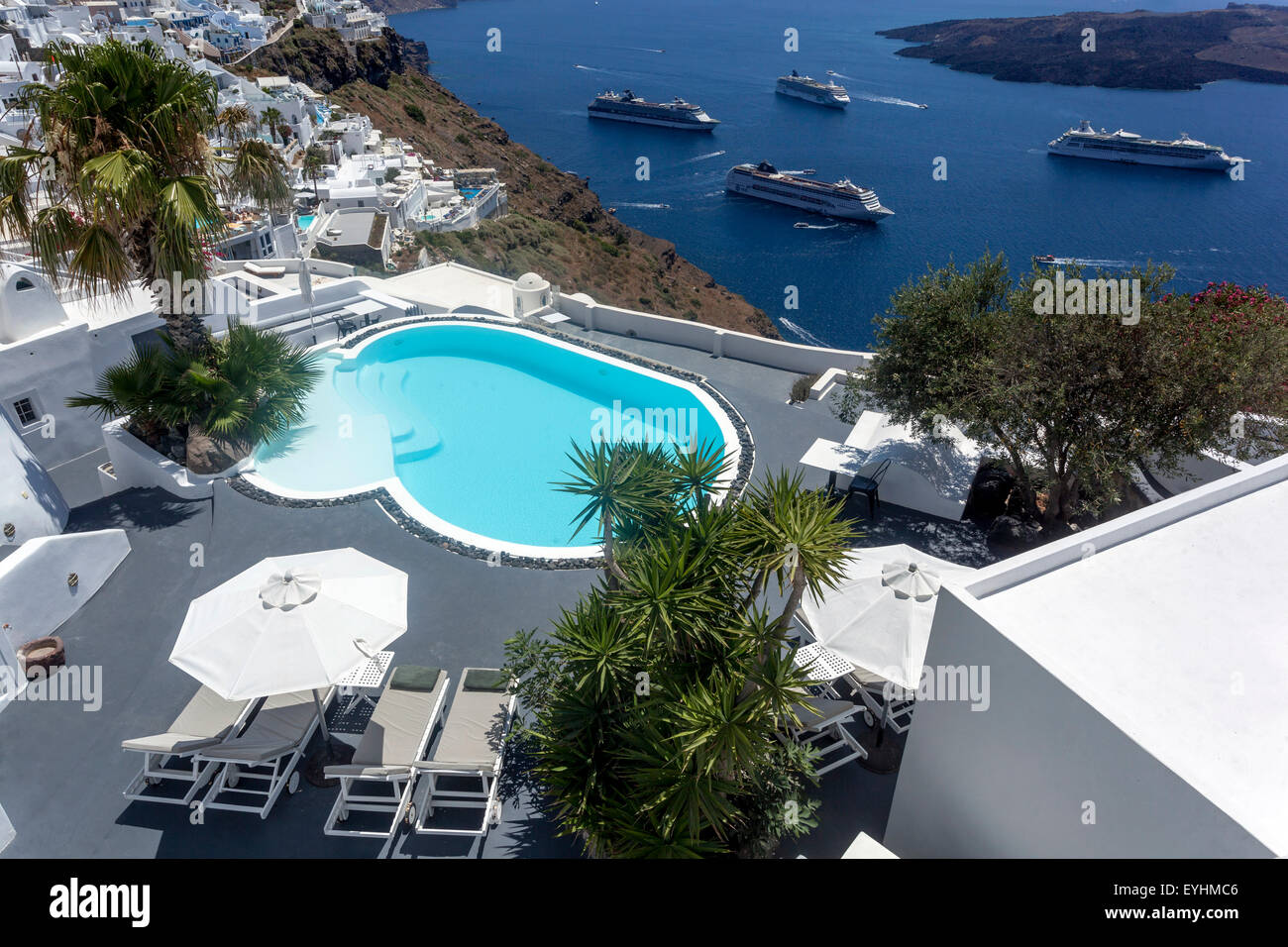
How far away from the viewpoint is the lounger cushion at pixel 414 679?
9.71m

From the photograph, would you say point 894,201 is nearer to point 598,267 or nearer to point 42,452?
point 598,267

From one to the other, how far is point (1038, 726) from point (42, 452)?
16452 mm

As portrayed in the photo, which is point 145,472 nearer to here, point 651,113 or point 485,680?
point 485,680

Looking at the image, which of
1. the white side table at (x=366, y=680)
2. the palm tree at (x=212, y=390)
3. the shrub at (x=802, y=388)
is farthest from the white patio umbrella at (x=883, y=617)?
the palm tree at (x=212, y=390)

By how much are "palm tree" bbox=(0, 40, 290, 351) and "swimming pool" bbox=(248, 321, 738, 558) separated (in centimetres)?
408

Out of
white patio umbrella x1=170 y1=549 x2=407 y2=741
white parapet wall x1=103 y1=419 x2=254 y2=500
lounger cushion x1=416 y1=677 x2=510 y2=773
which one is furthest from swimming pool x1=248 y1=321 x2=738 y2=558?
white patio umbrella x1=170 y1=549 x2=407 y2=741

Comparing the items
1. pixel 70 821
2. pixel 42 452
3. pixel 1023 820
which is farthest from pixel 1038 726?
pixel 42 452

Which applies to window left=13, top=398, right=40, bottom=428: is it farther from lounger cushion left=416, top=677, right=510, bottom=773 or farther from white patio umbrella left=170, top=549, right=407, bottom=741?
lounger cushion left=416, top=677, right=510, bottom=773

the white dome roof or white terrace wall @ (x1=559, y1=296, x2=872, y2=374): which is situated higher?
the white dome roof

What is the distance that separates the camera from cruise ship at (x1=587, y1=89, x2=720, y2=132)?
104688 mm

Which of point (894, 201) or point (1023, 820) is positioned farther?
point (894, 201)

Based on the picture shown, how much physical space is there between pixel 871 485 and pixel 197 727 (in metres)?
11.1

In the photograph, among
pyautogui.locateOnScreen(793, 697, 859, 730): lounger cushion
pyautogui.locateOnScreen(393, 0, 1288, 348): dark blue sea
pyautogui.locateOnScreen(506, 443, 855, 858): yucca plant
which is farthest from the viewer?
pyautogui.locateOnScreen(393, 0, 1288, 348): dark blue sea

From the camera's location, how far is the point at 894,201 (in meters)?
82.4
